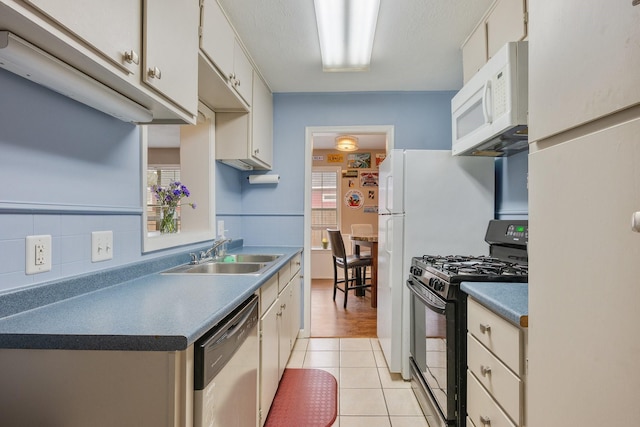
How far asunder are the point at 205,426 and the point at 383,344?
1.98 metres

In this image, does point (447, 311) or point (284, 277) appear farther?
point (284, 277)

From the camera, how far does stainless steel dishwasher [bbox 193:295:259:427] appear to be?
90 centimetres

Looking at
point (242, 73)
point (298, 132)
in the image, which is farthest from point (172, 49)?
point (298, 132)

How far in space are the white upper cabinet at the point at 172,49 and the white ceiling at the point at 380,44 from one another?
24.5 inches

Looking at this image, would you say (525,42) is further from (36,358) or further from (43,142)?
(36,358)

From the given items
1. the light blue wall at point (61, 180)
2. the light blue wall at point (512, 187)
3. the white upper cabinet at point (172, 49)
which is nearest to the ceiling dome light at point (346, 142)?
the light blue wall at point (512, 187)

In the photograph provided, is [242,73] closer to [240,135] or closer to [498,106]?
[240,135]

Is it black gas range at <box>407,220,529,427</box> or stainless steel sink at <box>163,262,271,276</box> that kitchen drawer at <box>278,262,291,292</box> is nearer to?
stainless steel sink at <box>163,262,271,276</box>

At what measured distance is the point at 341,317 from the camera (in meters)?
3.75

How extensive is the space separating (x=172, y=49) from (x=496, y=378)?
5.67ft

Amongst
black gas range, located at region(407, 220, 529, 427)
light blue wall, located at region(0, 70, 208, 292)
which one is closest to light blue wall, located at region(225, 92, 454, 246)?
black gas range, located at region(407, 220, 529, 427)

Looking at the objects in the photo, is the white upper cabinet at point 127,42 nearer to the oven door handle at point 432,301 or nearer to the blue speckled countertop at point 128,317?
the blue speckled countertop at point 128,317

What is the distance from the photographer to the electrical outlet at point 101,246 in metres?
1.26

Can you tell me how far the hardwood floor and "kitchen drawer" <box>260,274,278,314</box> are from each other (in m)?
1.45
